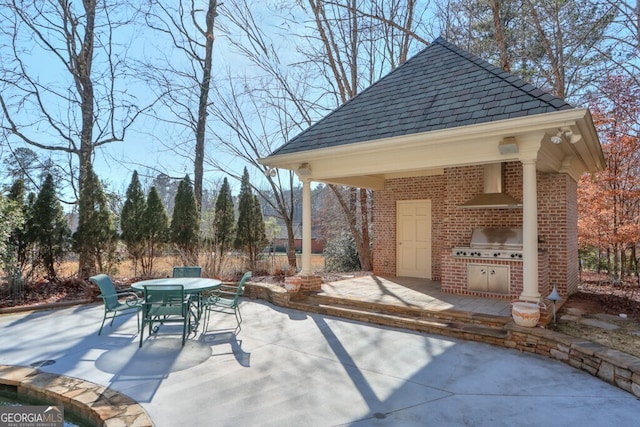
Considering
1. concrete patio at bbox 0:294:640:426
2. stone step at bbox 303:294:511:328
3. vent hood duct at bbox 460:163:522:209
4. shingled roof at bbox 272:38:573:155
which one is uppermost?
shingled roof at bbox 272:38:573:155

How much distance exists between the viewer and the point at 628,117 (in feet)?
30.3

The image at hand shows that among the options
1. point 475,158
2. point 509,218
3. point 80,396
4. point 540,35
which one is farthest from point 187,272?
point 540,35

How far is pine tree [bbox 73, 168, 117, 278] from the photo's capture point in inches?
362

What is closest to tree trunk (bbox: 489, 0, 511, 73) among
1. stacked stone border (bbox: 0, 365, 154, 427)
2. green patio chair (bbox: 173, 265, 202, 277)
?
green patio chair (bbox: 173, 265, 202, 277)

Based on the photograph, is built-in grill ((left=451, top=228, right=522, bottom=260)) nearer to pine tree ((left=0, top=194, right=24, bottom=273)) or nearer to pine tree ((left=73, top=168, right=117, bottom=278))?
pine tree ((left=73, top=168, right=117, bottom=278))

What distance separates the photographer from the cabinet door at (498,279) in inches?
267

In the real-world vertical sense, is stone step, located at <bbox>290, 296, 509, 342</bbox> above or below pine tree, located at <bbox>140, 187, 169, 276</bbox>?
below

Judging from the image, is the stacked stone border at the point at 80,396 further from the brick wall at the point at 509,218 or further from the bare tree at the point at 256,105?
the bare tree at the point at 256,105

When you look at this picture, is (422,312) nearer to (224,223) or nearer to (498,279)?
(498,279)

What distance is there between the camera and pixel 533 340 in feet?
15.0

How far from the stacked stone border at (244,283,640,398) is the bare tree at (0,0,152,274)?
9845mm

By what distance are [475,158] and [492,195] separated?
6.20 feet

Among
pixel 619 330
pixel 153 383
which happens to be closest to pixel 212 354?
pixel 153 383

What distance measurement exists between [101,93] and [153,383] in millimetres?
11454
